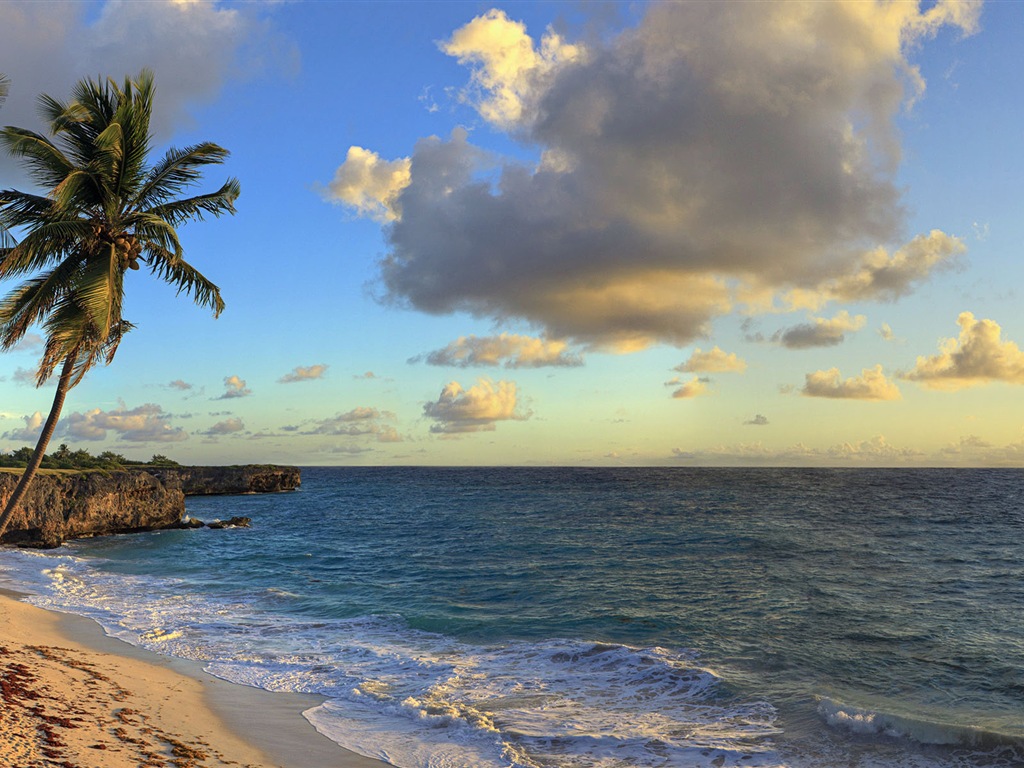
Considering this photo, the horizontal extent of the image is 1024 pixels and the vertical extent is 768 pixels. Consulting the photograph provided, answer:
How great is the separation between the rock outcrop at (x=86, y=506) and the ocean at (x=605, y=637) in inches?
84.4

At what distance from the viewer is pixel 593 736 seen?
1282cm

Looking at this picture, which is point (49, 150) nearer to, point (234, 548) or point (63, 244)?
point (63, 244)

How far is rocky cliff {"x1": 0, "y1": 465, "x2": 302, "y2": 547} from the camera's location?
40.3 m

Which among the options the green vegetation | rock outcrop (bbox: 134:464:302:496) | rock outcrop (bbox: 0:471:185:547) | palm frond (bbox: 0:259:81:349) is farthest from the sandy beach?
rock outcrop (bbox: 134:464:302:496)

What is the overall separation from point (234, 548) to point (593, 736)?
123 feet

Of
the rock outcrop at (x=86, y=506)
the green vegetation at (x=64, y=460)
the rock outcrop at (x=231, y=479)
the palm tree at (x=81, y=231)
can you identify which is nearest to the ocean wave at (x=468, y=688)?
the palm tree at (x=81, y=231)

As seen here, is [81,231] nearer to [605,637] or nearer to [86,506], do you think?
[605,637]

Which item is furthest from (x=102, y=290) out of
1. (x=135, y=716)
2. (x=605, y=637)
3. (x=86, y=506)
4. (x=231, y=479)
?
(x=231, y=479)

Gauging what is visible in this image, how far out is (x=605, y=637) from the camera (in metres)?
20.5

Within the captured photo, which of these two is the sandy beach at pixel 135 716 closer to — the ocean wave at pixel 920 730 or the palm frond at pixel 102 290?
the palm frond at pixel 102 290

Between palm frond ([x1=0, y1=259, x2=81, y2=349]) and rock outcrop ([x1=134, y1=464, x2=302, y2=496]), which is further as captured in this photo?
rock outcrop ([x1=134, y1=464, x2=302, y2=496])

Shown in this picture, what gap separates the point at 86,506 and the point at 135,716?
4063cm

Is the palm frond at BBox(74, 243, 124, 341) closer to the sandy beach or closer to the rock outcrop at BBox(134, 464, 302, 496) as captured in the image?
the sandy beach

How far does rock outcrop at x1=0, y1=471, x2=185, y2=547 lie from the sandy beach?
27.7m
